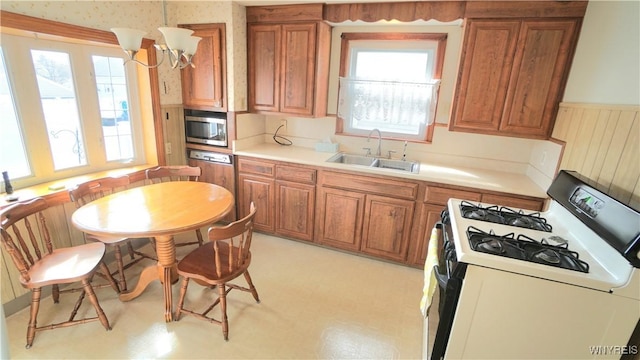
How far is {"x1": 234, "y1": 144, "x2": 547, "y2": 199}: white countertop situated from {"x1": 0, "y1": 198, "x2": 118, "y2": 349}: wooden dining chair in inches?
64.2

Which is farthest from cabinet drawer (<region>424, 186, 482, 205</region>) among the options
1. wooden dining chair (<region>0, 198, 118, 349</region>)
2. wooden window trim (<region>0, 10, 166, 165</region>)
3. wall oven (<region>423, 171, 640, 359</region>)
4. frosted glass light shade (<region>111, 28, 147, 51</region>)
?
wooden window trim (<region>0, 10, 166, 165</region>)

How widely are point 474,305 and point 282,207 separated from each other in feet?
7.10

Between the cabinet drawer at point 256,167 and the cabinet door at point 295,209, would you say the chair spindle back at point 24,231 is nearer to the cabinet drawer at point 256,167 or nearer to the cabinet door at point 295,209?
the cabinet drawer at point 256,167

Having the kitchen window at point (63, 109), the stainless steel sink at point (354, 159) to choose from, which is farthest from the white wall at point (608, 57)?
the kitchen window at point (63, 109)

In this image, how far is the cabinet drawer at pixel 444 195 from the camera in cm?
258

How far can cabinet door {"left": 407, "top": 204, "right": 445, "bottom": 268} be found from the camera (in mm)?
2713

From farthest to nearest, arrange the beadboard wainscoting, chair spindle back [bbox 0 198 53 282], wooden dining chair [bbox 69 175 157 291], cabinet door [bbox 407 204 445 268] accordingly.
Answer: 1. cabinet door [bbox 407 204 445 268]
2. wooden dining chair [bbox 69 175 157 291]
3. chair spindle back [bbox 0 198 53 282]
4. the beadboard wainscoting

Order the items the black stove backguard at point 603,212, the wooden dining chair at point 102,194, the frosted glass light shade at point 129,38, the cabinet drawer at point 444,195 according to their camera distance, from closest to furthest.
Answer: the black stove backguard at point 603,212 → the frosted glass light shade at point 129,38 → the wooden dining chair at point 102,194 → the cabinet drawer at point 444,195

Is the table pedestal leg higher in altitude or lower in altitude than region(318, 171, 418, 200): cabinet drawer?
lower

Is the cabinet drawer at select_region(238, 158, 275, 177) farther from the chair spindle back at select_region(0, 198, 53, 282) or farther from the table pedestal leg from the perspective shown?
the chair spindle back at select_region(0, 198, 53, 282)

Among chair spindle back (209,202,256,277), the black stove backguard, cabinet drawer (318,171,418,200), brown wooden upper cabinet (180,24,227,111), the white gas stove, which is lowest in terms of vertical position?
chair spindle back (209,202,256,277)

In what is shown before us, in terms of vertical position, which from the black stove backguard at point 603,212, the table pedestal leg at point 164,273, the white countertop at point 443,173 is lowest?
the table pedestal leg at point 164,273

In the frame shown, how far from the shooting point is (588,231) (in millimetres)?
1553

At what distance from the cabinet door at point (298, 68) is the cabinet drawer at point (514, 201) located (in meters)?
1.80
